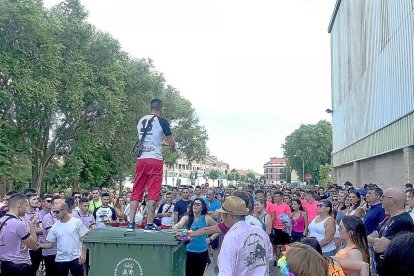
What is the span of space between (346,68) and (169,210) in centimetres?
2985

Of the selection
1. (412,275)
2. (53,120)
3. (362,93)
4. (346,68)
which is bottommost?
(412,275)

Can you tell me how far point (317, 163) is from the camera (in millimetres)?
95562

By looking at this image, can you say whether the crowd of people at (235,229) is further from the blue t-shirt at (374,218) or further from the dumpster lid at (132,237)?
the dumpster lid at (132,237)

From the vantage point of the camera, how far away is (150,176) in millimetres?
7336

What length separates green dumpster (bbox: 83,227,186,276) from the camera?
5.68 meters

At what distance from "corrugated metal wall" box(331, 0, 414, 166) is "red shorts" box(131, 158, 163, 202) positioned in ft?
45.4

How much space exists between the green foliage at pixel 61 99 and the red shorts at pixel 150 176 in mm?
19523

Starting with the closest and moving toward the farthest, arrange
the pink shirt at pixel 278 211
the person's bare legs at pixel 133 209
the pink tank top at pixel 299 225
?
the person's bare legs at pixel 133 209, the pink tank top at pixel 299 225, the pink shirt at pixel 278 211

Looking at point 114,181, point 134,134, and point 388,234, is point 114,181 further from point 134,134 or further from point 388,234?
point 388,234

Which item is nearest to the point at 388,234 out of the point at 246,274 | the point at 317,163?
the point at 246,274

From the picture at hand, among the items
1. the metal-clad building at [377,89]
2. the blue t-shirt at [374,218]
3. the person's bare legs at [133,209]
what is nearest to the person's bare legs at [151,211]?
the person's bare legs at [133,209]

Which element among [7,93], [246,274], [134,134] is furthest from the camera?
[134,134]

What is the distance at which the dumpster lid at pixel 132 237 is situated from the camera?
18.8 feet

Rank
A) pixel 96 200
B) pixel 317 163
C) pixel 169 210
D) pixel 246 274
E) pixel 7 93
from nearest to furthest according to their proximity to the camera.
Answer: pixel 246 274 → pixel 96 200 → pixel 169 210 → pixel 7 93 → pixel 317 163
